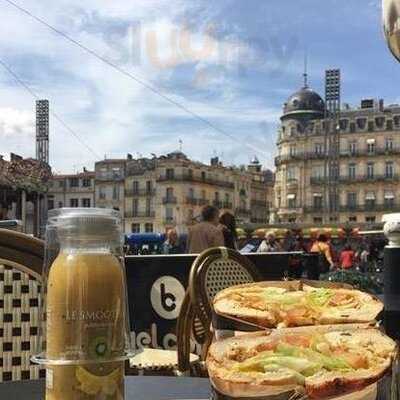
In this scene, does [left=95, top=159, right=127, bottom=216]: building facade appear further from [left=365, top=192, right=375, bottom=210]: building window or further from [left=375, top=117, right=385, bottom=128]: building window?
[left=375, top=117, right=385, bottom=128]: building window

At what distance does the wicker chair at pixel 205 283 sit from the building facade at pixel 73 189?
270 feet

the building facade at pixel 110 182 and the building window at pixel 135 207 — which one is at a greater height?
the building facade at pixel 110 182

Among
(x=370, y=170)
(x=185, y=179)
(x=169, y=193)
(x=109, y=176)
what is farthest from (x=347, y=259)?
(x=109, y=176)

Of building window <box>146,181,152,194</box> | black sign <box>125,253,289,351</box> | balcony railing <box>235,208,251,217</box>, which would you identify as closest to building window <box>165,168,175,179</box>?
building window <box>146,181,152,194</box>

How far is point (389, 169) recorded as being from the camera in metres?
68.2

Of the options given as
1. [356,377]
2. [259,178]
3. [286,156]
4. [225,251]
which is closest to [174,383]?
[356,377]

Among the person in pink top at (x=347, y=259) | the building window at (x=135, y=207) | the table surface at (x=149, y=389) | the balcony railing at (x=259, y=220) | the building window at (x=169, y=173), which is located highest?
the building window at (x=169, y=173)

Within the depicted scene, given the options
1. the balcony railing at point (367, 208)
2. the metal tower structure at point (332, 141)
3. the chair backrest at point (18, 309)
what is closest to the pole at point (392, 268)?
the chair backrest at point (18, 309)

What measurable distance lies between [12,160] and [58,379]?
717 inches

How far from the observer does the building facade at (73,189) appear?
276ft

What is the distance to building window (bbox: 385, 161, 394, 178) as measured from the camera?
222ft

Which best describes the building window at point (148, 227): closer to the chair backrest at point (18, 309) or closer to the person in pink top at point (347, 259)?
the person in pink top at point (347, 259)

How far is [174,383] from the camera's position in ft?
3.86

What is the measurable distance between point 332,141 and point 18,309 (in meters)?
67.6
